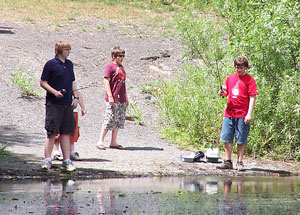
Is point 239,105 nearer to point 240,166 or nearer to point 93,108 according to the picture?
point 240,166

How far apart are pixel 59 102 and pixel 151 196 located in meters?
2.29

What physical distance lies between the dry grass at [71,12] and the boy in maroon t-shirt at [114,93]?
1278 cm

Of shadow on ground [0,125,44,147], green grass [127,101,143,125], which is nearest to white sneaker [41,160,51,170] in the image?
shadow on ground [0,125,44,147]

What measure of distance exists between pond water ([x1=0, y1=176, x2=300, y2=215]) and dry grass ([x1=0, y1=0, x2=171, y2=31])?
52.6 feet

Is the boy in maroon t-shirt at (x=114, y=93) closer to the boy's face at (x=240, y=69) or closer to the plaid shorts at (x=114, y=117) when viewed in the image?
the plaid shorts at (x=114, y=117)

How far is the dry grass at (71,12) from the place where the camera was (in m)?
24.5

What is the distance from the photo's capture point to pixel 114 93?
37.0 ft

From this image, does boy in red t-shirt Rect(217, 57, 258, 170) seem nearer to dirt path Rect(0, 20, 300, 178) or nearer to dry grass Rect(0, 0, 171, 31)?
dirt path Rect(0, 20, 300, 178)

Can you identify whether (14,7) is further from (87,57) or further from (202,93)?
(202,93)

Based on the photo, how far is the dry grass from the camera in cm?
2455

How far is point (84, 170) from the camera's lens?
904cm

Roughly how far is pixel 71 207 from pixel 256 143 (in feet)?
18.7

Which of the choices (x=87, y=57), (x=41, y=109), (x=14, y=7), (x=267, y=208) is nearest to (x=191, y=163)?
(x=267, y=208)

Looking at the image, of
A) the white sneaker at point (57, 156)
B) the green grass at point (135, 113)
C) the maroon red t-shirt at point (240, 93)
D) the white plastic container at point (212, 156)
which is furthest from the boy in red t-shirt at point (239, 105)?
the green grass at point (135, 113)
